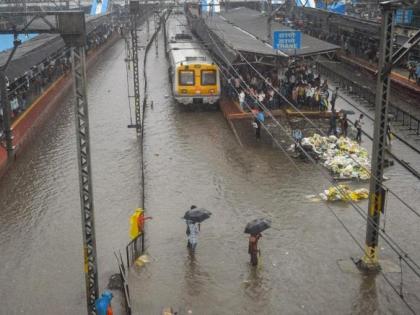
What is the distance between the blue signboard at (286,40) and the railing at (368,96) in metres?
4.69

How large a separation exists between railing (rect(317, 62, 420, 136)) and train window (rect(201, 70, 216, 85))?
7.32 m

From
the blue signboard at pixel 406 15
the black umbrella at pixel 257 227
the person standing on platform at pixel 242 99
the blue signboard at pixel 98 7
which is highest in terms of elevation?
the blue signboard at pixel 98 7

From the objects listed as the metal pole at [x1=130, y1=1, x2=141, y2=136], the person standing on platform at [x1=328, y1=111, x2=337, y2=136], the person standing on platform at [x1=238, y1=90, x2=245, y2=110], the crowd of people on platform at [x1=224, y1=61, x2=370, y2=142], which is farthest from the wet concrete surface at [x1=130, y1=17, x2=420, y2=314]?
the person standing on platform at [x1=238, y1=90, x2=245, y2=110]

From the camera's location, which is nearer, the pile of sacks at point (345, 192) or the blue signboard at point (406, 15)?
the pile of sacks at point (345, 192)

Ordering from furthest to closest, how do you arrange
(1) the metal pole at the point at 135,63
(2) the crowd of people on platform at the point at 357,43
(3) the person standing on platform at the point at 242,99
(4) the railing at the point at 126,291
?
1. (2) the crowd of people on platform at the point at 357,43
2. (3) the person standing on platform at the point at 242,99
3. (1) the metal pole at the point at 135,63
4. (4) the railing at the point at 126,291

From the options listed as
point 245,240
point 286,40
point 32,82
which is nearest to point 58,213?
point 245,240

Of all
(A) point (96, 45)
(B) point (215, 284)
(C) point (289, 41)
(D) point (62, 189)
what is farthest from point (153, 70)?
(B) point (215, 284)

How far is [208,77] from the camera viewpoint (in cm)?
2625

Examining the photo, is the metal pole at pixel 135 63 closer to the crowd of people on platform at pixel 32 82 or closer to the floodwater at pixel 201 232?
the floodwater at pixel 201 232

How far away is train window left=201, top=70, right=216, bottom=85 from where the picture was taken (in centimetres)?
2619

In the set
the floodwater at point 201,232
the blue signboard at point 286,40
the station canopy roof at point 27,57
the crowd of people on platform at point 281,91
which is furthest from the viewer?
the crowd of people on platform at point 281,91

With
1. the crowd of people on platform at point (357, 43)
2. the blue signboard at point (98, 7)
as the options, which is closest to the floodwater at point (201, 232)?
the crowd of people on platform at point (357, 43)

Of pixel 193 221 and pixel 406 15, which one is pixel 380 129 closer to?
pixel 193 221

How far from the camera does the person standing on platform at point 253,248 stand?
38.2ft
